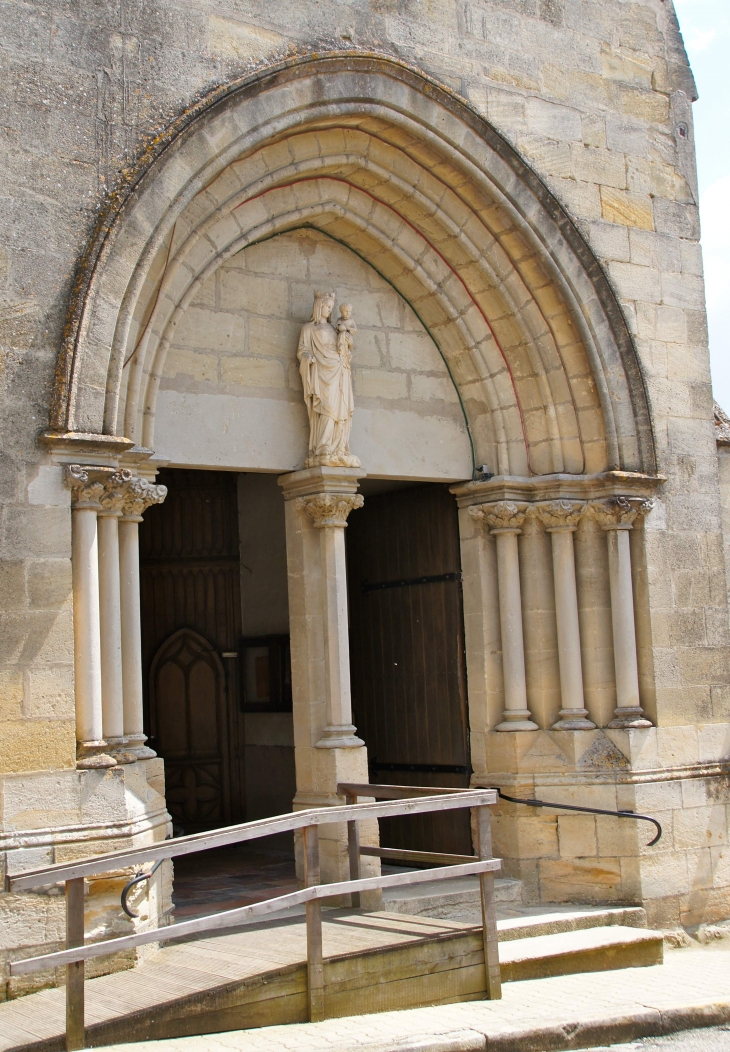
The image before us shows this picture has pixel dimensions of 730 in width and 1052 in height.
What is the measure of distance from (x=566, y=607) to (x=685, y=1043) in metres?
2.93

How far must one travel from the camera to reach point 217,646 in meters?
9.66

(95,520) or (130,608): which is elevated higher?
(95,520)

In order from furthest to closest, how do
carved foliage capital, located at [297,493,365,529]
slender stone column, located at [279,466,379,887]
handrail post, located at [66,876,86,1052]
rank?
carved foliage capital, located at [297,493,365,529], slender stone column, located at [279,466,379,887], handrail post, located at [66,876,86,1052]

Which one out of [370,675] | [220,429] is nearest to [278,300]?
[220,429]

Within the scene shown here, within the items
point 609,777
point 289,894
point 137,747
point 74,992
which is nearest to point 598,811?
point 609,777

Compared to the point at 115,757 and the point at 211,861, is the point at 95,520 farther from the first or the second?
the point at 211,861

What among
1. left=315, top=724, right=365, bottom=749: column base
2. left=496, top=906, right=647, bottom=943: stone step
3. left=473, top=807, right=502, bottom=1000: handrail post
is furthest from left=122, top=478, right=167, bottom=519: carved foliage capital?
left=496, top=906, right=647, bottom=943: stone step

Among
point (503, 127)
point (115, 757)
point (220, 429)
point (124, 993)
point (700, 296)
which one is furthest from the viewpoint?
point (700, 296)

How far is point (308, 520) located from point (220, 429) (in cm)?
76

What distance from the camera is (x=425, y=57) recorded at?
715 centimetres

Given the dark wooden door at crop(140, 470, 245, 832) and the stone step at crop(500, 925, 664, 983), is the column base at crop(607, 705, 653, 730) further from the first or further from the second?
the dark wooden door at crop(140, 470, 245, 832)

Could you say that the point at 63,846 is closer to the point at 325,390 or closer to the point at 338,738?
the point at 338,738

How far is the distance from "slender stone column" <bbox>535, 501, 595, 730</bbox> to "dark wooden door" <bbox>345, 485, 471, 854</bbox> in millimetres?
610

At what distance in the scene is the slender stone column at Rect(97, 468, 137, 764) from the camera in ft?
19.1
